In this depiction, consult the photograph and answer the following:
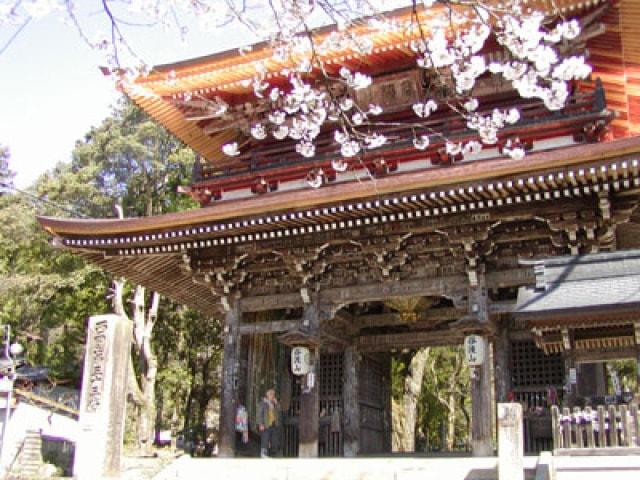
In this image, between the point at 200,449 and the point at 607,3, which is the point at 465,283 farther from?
the point at 200,449

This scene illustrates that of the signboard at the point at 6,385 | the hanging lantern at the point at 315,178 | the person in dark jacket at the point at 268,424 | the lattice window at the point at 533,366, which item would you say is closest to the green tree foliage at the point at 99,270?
the signboard at the point at 6,385

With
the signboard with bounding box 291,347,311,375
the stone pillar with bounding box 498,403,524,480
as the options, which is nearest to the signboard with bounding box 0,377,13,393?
the signboard with bounding box 291,347,311,375

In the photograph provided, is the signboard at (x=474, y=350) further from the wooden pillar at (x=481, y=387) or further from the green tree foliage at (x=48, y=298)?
the green tree foliage at (x=48, y=298)

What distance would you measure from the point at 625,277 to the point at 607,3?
5.29 meters

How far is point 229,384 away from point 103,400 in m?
4.40

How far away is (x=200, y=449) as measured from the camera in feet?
73.7

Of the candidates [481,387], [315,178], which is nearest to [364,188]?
[315,178]

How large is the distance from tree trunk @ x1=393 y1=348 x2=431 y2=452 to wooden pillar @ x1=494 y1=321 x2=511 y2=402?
35.2ft

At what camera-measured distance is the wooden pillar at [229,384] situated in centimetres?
1291

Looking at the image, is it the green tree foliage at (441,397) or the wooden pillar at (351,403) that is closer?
the wooden pillar at (351,403)

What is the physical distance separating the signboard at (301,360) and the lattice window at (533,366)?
12.2 feet

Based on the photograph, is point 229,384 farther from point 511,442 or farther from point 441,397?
point 441,397

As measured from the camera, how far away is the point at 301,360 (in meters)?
12.7

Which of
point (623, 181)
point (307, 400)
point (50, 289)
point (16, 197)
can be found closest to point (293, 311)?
point (307, 400)
